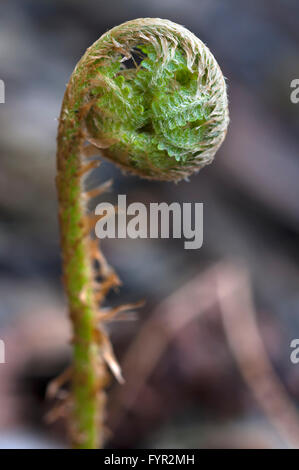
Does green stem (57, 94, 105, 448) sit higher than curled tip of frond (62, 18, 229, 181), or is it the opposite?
curled tip of frond (62, 18, 229, 181)

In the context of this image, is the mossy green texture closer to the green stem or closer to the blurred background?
the green stem

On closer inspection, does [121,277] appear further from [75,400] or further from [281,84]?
[281,84]

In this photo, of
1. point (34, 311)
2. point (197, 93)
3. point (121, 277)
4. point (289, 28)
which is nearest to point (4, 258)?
point (34, 311)

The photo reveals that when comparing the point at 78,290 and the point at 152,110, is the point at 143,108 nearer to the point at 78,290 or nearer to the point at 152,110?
the point at 152,110

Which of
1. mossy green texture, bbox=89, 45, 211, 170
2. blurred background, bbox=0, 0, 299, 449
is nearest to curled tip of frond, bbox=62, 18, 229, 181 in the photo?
mossy green texture, bbox=89, 45, 211, 170

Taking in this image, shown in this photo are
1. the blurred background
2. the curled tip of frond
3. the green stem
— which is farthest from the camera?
the blurred background

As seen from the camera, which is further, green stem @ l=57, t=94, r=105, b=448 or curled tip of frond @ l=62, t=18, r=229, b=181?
green stem @ l=57, t=94, r=105, b=448
